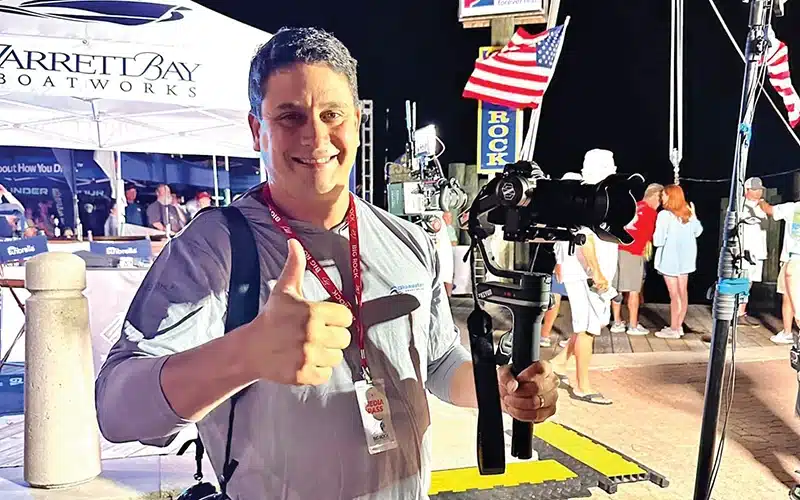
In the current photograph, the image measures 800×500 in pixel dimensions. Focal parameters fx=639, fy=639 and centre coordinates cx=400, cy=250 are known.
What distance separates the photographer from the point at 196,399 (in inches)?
39.5

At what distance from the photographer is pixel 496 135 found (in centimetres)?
645

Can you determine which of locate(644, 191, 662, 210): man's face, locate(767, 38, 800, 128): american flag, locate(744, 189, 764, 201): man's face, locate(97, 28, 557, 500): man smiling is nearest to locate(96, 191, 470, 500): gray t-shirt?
locate(97, 28, 557, 500): man smiling

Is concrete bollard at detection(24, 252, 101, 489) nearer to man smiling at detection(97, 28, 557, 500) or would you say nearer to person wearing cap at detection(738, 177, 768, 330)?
man smiling at detection(97, 28, 557, 500)

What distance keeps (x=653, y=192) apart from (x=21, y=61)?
5.36 meters

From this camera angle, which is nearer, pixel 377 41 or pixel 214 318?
pixel 214 318

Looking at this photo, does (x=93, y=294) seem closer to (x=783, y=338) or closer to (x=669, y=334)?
(x=669, y=334)

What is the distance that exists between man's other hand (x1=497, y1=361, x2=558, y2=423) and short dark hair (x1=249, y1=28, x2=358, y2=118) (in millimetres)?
657

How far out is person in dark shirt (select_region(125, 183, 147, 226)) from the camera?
5367mm

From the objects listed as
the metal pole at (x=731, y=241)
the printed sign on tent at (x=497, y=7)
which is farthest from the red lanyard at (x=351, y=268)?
the printed sign on tent at (x=497, y=7)

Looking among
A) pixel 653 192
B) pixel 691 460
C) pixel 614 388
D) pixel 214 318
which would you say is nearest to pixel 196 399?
pixel 214 318

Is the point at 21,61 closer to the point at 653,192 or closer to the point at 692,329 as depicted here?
the point at 653,192

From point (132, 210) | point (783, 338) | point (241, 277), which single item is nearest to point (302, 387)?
point (241, 277)

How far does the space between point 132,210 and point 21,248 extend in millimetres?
2296

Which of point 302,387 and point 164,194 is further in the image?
point 164,194
